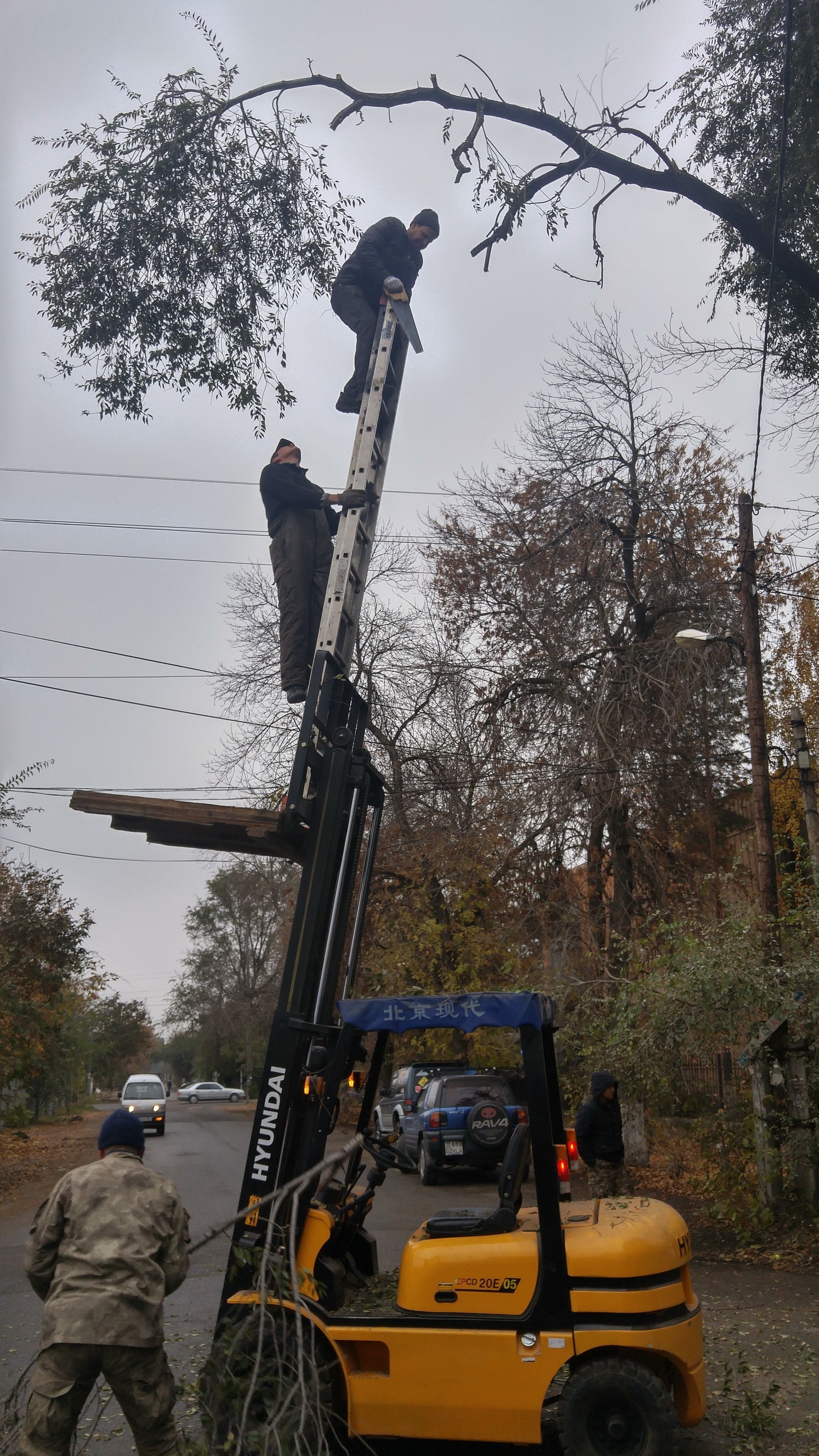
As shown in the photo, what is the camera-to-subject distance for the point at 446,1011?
17.2ft

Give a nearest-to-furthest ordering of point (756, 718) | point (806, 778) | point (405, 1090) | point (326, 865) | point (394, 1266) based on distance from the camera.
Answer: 1. point (326, 865)
2. point (394, 1266)
3. point (756, 718)
4. point (806, 778)
5. point (405, 1090)

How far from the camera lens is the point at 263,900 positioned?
50.0 meters

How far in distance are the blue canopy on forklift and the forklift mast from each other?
0.12 metres

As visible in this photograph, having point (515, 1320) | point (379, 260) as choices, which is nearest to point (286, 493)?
point (379, 260)

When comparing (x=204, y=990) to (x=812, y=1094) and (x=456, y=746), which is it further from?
(x=812, y=1094)

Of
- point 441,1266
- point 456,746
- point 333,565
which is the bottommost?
point 441,1266

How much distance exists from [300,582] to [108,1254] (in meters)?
3.81

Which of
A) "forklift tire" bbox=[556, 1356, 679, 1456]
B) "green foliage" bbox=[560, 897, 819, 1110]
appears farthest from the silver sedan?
"forklift tire" bbox=[556, 1356, 679, 1456]

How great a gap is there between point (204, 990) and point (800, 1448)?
70.2 metres

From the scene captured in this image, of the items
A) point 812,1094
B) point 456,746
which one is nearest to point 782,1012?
point 812,1094

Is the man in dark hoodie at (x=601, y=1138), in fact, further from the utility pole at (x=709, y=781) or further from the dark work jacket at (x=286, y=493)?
the utility pole at (x=709, y=781)

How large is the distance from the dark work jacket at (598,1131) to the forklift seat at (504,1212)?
461cm

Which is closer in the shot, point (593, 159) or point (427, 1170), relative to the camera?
point (593, 159)

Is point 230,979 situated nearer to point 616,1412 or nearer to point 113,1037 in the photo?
point 113,1037
